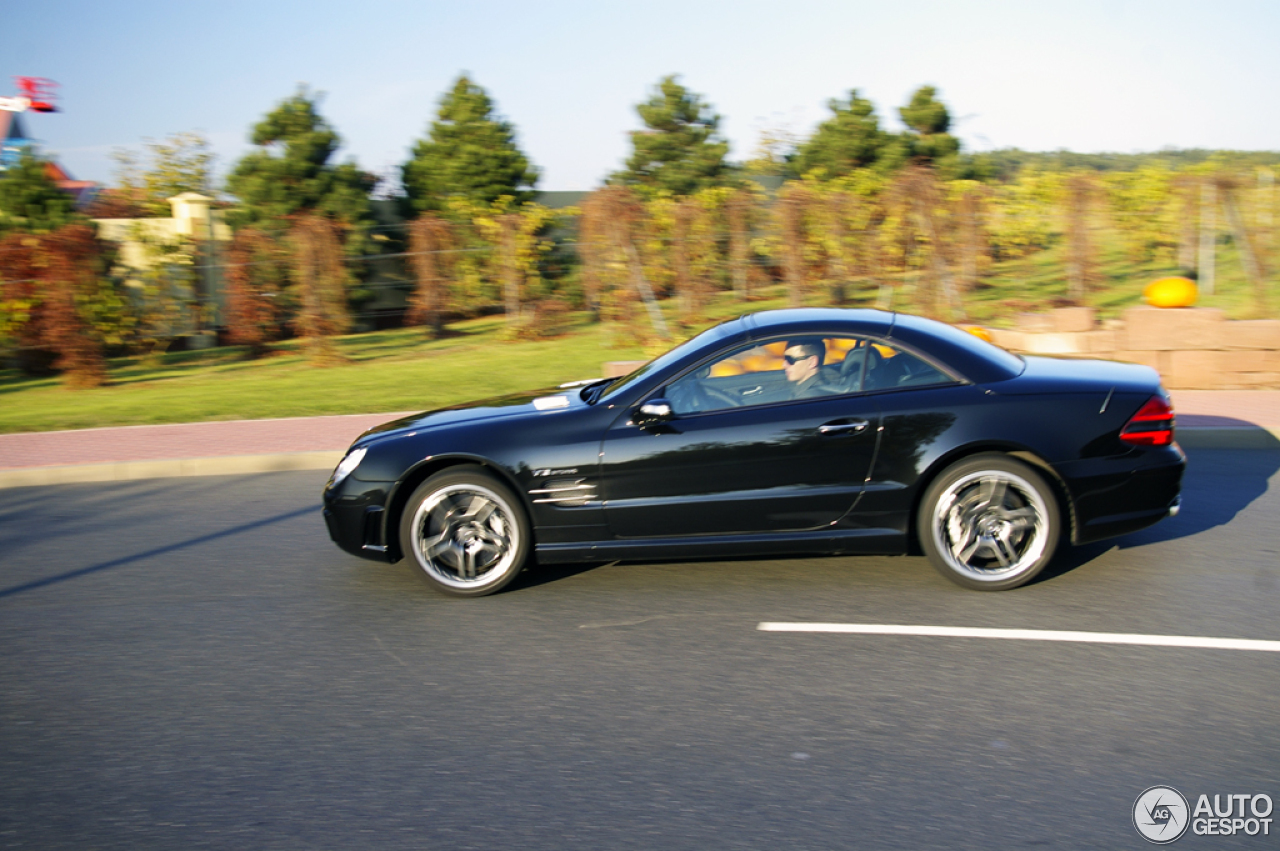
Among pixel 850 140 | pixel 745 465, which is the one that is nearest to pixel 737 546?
pixel 745 465

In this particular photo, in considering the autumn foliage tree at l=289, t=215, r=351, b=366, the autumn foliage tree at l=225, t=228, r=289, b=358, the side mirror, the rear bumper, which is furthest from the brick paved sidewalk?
the autumn foliage tree at l=225, t=228, r=289, b=358

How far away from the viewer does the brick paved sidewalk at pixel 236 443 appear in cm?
921

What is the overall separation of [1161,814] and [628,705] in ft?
6.36

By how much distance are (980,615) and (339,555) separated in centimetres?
392

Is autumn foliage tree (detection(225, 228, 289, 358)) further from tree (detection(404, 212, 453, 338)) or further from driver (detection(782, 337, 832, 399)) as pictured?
driver (detection(782, 337, 832, 399))

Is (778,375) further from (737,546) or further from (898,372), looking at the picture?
(737,546)

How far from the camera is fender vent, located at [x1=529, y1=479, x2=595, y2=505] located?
5547mm

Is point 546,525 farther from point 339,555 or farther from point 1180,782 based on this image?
point 1180,782

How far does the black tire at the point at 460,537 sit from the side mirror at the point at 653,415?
0.80 metres

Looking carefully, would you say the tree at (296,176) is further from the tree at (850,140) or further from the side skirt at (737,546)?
the side skirt at (737,546)

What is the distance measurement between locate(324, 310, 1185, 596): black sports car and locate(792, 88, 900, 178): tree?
80.1ft

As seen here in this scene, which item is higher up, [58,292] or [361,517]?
[58,292]

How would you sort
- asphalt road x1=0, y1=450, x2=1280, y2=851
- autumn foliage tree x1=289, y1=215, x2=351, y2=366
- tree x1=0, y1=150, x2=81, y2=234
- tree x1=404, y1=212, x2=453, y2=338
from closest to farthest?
asphalt road x1=0, y1=450, x2=1280, y2=851, autumn foliage tree x1=289, y1=215, x2=351, y2=366, tree x1=404, y1=212, x2=453, y2=338, tree x1=0, y1=150, x2=81, y2=234

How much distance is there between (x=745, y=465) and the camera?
5.46 meters
